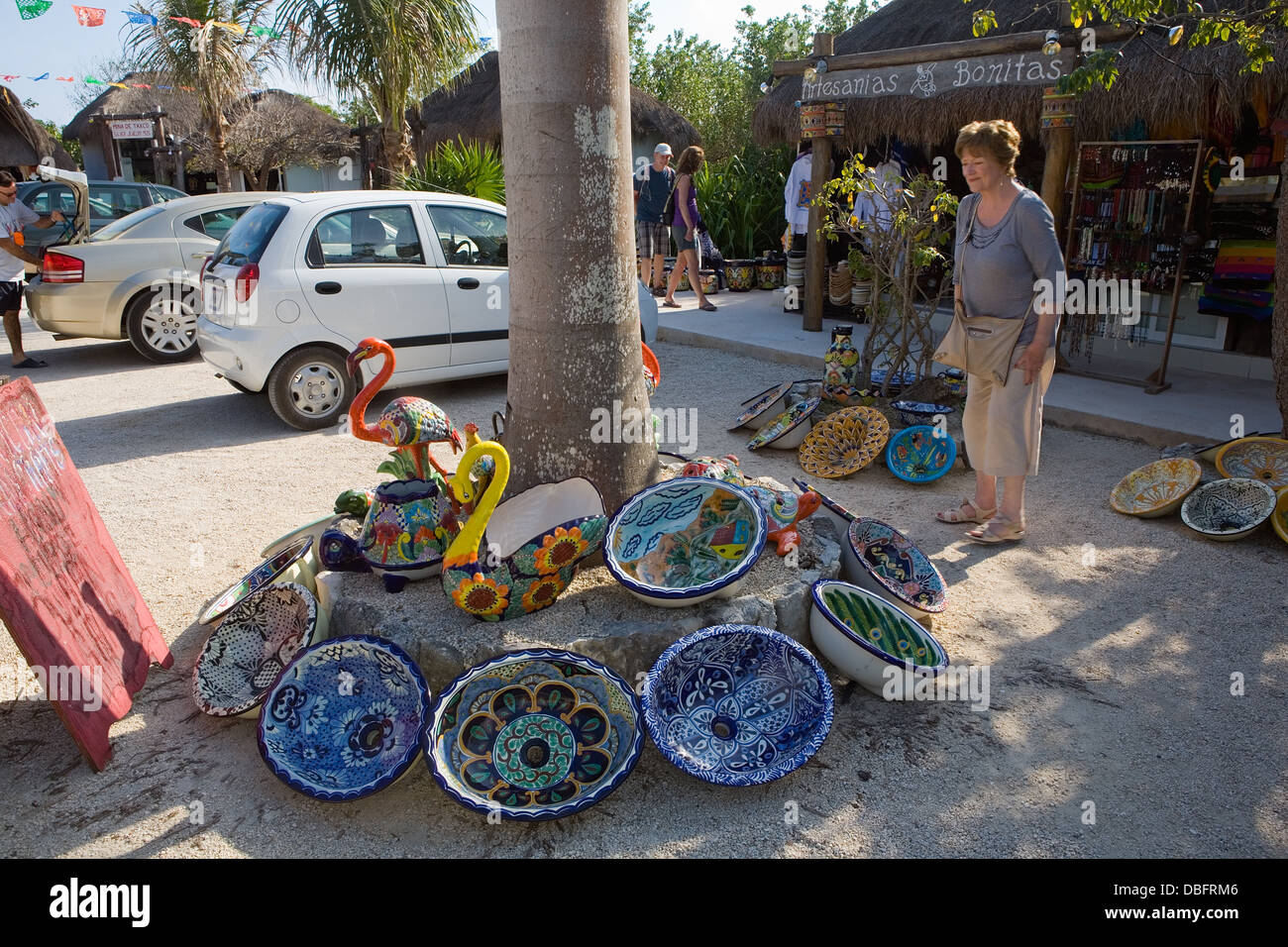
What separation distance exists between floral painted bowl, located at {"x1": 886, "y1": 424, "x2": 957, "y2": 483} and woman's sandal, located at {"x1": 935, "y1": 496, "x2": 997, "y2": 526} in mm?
580

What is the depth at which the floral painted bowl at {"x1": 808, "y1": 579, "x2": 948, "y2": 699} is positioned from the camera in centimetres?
301

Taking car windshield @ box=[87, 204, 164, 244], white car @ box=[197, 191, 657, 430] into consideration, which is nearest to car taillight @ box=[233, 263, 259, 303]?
white car @ box=[197, 191, 657, 430]

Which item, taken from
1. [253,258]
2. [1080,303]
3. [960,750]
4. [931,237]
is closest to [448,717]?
[960,750]

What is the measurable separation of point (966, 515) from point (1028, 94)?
15.0 ft

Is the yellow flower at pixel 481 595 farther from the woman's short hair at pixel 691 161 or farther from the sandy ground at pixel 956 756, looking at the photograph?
the woman's short hair at pixel 691 161

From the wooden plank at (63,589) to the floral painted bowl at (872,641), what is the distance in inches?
95.8

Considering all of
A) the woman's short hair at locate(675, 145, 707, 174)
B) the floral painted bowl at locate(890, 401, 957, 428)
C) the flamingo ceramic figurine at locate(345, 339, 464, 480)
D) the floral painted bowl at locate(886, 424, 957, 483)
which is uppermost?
the woman's short hair at locate(675, 145, 707, 174)

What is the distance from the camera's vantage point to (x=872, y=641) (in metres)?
3.23

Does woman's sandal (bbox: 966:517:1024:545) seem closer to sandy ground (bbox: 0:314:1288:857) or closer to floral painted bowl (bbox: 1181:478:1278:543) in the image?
sandy ground (bbox: 0:314:1288:857)

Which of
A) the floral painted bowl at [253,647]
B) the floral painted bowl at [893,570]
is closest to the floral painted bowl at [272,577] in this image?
the floral painted bowl at [253,647]

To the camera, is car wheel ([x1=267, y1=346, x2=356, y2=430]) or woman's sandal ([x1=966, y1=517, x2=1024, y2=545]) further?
car wheel ([x1=267, y1=346, x2=356, y2=430])

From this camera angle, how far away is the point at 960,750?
285 centimetres

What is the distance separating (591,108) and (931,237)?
4002 millimetres

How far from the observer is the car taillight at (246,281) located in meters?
6.00
